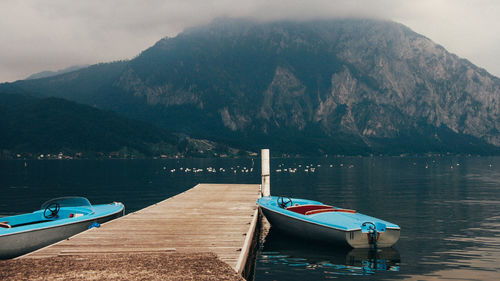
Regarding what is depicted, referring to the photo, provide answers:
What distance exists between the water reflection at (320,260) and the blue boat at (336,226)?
672 millimetres

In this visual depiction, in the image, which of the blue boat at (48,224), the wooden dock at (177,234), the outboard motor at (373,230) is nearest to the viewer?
the wooden dock at (177,234)

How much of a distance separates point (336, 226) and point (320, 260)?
197 centimetres

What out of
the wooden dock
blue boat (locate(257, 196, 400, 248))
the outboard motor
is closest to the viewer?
the wooden dock

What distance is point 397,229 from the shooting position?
22.6 meters

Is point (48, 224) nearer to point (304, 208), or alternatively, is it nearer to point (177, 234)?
point (177, 234)

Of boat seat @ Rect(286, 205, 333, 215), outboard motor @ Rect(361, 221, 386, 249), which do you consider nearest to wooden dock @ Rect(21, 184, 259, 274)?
boat seat @ Rect(286, 205, 333, 215)

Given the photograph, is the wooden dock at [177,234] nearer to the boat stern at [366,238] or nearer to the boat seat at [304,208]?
the boat seat at [304,208]

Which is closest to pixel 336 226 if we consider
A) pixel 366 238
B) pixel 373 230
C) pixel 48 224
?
pixel 366 238

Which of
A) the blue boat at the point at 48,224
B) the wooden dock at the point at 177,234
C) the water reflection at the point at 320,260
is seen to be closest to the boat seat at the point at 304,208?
the water reflection at the point at 320,260

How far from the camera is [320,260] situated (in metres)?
21.9

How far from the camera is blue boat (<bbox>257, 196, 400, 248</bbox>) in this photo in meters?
22.0

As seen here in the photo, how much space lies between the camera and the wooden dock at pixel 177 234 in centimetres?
1686

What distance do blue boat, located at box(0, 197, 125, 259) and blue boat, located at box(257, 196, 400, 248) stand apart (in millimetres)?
11400

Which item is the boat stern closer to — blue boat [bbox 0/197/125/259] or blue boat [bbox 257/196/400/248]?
blue boat [bbox 257/196/400/248]
